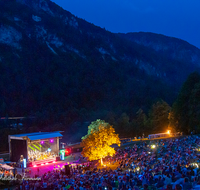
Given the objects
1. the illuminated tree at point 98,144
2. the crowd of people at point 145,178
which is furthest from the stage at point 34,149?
the crowd of people at point 145,178

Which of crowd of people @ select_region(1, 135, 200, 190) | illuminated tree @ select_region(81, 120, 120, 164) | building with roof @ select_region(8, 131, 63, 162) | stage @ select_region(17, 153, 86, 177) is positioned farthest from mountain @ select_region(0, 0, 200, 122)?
crowd of people @ select_region(1, 135, 200, 190)

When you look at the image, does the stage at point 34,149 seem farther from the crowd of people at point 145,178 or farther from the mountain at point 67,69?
Result: the mountain at point 67,69

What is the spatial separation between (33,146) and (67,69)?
12173 centimetres

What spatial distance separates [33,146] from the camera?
28.2 meters

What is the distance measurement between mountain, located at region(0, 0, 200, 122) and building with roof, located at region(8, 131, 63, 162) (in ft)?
150

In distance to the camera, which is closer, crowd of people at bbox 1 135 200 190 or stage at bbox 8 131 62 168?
crowd of people at bbox 1 135 200 190

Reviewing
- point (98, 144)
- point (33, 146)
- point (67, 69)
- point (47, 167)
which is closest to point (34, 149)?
point (33, 146)

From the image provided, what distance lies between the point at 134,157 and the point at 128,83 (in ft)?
406

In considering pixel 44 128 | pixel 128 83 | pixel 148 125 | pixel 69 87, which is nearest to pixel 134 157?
pixel 148 125

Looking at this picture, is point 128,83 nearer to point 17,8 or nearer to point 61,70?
point 61,70

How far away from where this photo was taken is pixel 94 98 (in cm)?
12425

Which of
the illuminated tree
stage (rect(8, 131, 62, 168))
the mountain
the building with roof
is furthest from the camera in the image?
the mountain

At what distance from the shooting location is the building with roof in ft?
87.6

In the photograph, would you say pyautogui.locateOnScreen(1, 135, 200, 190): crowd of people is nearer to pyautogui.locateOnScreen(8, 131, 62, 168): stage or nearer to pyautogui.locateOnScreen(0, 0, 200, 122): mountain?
pyautogui.locateOnScreen(8, 131, 62, 168): stage
